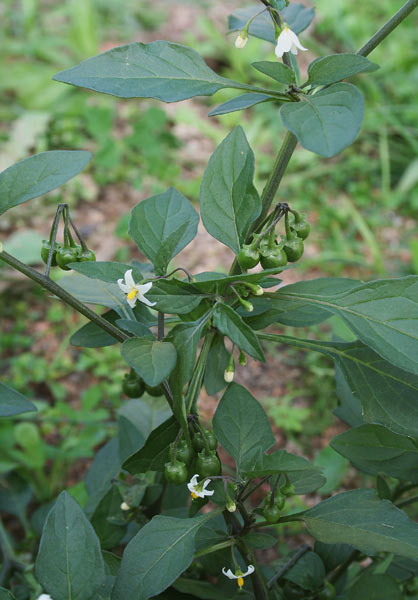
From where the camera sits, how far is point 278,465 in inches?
34.2

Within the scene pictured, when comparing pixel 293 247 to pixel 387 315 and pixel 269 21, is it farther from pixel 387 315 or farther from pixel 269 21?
pixel 269 21

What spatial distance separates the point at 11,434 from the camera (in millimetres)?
1881

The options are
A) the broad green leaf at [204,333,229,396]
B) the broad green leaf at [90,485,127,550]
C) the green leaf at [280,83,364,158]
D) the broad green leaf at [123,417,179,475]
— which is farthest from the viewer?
the broad green leaf at [90,485,127,550]

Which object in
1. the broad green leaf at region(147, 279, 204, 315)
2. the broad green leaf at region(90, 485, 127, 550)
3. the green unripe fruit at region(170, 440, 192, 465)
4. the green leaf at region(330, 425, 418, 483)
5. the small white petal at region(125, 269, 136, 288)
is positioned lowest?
the broad green leaf at region(90, 485, 127, 550)

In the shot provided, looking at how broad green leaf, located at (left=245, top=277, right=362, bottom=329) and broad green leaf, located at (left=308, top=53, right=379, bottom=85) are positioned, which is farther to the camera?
broad green leaf, located at (left=245, top=277, right=362, bottom=329)

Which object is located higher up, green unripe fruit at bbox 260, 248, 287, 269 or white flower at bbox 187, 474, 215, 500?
green unripe fruit at bbox 260, 248, 287, 269

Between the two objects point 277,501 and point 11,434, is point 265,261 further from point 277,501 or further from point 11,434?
point 11,434

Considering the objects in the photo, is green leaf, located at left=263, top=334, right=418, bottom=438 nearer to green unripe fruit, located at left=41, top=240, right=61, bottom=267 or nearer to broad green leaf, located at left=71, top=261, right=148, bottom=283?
broad green leaf, located at left=71, top=261, right=148, bottom=283

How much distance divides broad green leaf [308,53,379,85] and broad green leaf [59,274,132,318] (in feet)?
1.48

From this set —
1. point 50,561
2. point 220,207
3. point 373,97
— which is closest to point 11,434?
point 50,561

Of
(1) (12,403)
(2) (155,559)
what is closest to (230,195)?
(1) (12,403)

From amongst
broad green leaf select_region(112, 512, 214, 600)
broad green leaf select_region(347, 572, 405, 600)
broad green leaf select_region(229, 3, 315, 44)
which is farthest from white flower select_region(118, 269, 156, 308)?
broad green leaf select_region(347, 572, 405, 600)

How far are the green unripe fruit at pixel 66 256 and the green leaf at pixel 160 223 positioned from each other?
0.09 metres

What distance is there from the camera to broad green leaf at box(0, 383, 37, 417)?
2.45ft
